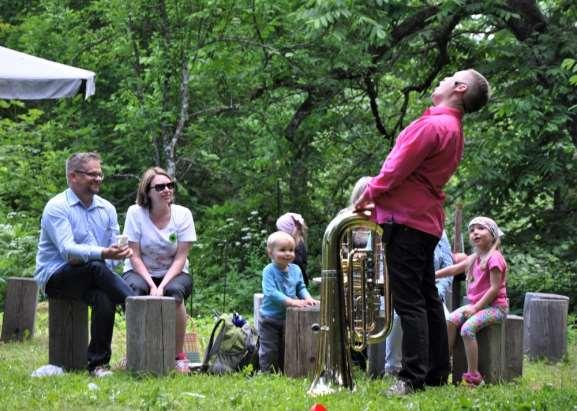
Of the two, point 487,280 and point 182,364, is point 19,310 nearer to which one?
point 182,364

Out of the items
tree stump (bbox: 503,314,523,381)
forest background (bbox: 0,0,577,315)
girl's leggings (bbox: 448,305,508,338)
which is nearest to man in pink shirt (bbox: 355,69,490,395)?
girl's leggings (bbox: 448,305,508,338)

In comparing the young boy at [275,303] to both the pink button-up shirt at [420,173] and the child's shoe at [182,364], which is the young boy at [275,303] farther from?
the pink button-up shirt at [420,173]

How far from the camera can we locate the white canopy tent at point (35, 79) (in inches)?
322

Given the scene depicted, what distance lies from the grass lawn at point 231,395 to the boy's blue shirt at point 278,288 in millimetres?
589

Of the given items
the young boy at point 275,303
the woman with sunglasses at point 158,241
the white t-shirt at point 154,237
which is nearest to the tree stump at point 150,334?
the woman with sunglasses at point 158,241

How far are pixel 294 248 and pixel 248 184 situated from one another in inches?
272

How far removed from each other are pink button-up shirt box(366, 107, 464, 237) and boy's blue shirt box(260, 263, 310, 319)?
172cm

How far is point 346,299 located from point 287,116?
26.3ft

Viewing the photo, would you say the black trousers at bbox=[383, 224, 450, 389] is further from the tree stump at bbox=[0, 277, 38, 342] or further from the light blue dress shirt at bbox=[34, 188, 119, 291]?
the tree stump at bbox=[0, 277, 38, 342]

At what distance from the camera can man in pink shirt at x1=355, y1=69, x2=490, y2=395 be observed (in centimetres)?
599

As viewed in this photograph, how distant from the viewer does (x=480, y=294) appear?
24.4 feet

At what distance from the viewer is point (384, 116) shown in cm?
1534

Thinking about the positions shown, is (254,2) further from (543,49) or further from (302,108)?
(543,49)

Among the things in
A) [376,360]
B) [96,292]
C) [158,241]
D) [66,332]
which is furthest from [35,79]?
[376,360]
